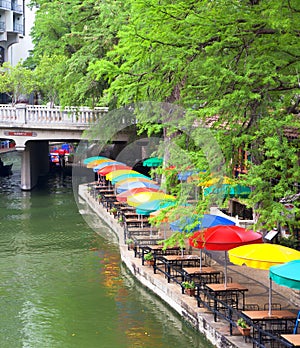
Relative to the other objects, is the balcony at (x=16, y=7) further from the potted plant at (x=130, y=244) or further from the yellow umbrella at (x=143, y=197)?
the potted plant at (x=130, y=244)

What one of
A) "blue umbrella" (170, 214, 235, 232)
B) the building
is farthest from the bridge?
the building

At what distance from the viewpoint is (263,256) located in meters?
18.0

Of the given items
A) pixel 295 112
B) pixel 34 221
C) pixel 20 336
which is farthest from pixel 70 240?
pixel 295 112

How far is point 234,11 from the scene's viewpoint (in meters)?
19.9

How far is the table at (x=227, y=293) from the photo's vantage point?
776 inches

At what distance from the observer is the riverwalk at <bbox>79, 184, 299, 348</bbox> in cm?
1800

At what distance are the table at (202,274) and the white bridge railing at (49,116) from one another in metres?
26.3

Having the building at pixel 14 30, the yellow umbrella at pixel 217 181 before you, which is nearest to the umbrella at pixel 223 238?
the yellow umbrella at pixel 217 181

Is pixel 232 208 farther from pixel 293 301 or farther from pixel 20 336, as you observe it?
pixel 20 336

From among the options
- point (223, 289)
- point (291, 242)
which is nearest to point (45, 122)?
point (291, 242)

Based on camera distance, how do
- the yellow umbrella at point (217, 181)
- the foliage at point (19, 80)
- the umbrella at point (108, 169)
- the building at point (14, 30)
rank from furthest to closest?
the building at point (14, 30), the foliage at point (19, 80), the umbrella at point (108, 169), the yellow umbrella at point (217, 181)

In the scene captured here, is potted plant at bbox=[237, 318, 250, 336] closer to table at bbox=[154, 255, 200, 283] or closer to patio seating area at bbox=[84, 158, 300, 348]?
patio seating area at bbox=[84, 158, 300, 348]

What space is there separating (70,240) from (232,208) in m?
7.92

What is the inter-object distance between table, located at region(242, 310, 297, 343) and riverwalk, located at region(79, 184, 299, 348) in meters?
0.53
